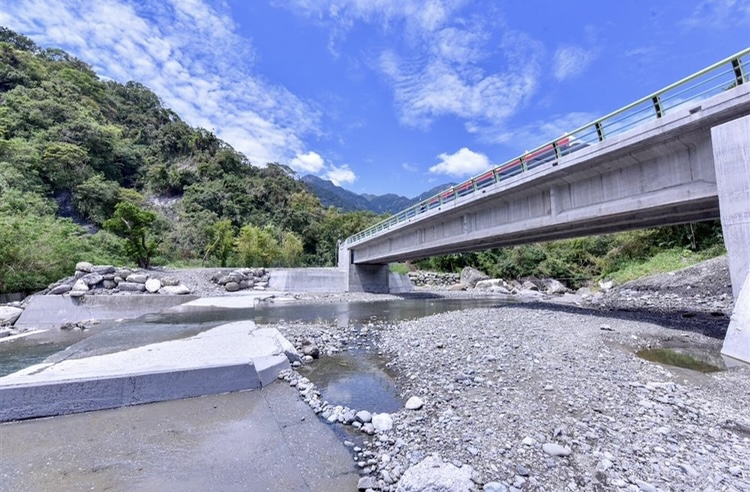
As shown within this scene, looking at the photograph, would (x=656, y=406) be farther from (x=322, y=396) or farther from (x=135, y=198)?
(x=135, y=198)

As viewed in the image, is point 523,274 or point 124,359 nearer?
point 124,359

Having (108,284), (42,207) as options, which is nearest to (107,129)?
(42,207)

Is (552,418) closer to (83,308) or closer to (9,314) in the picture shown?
(83,308)

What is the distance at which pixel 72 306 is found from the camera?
1331cm

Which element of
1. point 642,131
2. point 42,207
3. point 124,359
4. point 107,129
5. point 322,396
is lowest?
point 322,396

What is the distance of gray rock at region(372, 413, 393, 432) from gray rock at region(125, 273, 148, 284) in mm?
17507

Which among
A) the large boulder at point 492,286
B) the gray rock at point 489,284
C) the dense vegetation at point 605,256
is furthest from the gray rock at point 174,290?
the dense vegetation at point 605,256

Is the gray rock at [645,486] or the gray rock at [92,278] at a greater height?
the gray rock at [92,278]

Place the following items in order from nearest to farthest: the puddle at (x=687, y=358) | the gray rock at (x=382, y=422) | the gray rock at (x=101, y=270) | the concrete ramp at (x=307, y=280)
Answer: the gray rock at (x=382, y=422), the puddle at (x=687, y=358), the gray rock at (x=101, y=270), the concrete ramp at (x=307, y=280)

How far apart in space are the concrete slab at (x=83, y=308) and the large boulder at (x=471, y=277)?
26.6 meters

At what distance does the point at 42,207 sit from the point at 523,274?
142 ft

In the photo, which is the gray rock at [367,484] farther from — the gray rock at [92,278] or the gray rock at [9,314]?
the gray rock at [92,278]

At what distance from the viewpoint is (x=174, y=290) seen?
16.6 m

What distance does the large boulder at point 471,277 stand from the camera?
1268 inches
